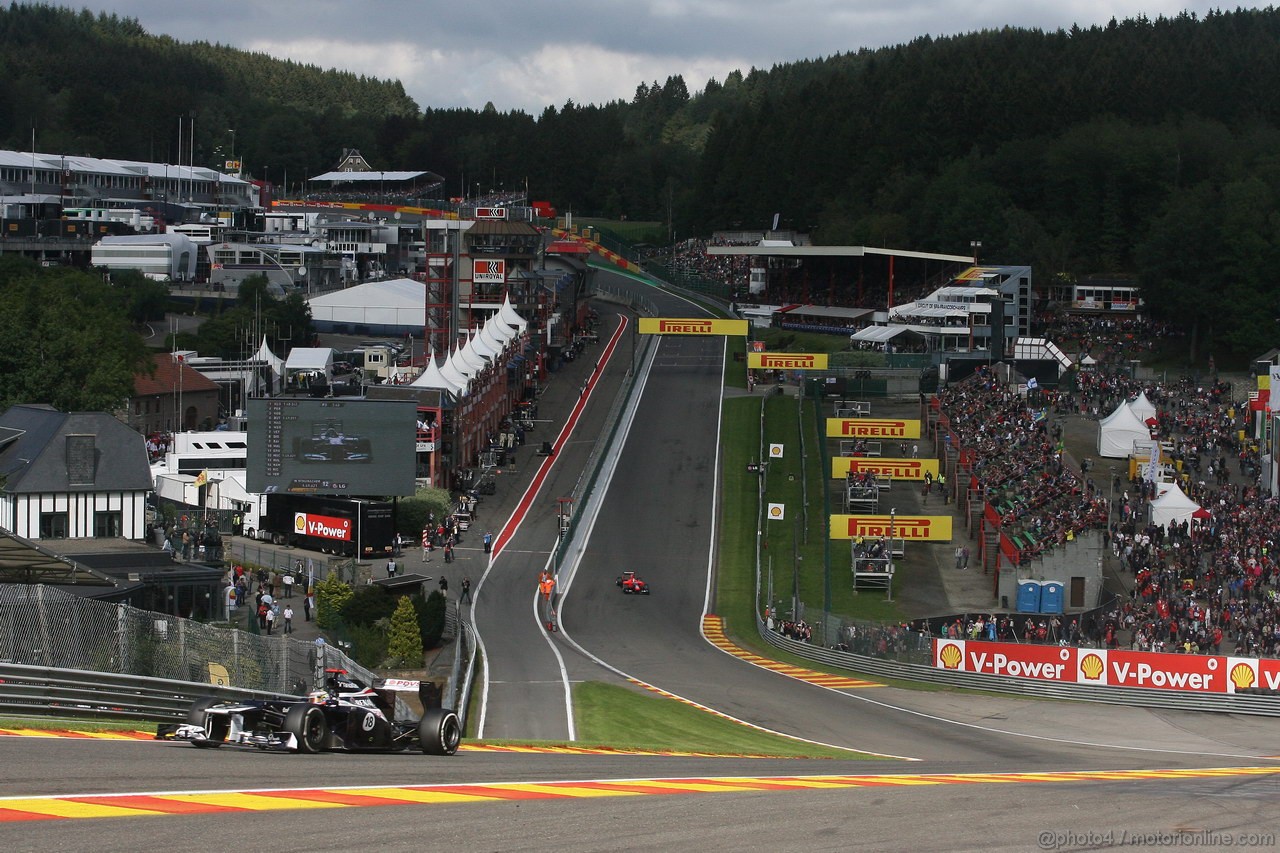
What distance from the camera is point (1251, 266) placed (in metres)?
106

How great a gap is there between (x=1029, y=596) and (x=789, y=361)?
144 ft

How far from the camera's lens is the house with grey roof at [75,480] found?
53.4 metres

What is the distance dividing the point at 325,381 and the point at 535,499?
30.1m

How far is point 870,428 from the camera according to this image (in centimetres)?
7544

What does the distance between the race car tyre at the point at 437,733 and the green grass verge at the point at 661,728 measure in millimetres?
9007

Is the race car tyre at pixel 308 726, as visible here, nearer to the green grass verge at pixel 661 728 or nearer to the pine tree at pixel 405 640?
the green grass verge at pixel 661 728

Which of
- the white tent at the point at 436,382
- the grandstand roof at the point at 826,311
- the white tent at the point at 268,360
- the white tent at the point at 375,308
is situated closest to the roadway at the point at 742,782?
the white tent at the point at 436,382

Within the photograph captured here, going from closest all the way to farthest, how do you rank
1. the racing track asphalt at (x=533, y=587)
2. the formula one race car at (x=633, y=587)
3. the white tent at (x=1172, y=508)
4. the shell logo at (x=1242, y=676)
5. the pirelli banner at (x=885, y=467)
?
the racing track asphalt at (x=533, y=587) → the shell logo at (x=1242, y=676) → the white tent at (x=1172, y=508) → the formula one race car at (x=633, y=587) → the pirelli banner at (x=885, y=467)

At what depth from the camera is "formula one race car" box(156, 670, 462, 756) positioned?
65.6ft

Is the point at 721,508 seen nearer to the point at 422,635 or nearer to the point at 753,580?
the point at 753,580

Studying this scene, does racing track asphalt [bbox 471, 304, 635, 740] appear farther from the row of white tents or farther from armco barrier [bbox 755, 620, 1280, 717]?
armco barrier [bbox 755, 620, 1280, 717]

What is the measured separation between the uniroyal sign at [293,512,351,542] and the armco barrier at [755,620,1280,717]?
2016 centimetres

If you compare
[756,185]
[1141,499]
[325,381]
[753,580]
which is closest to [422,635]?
[753,580]

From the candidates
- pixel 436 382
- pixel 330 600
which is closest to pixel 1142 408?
pixel 436 382
